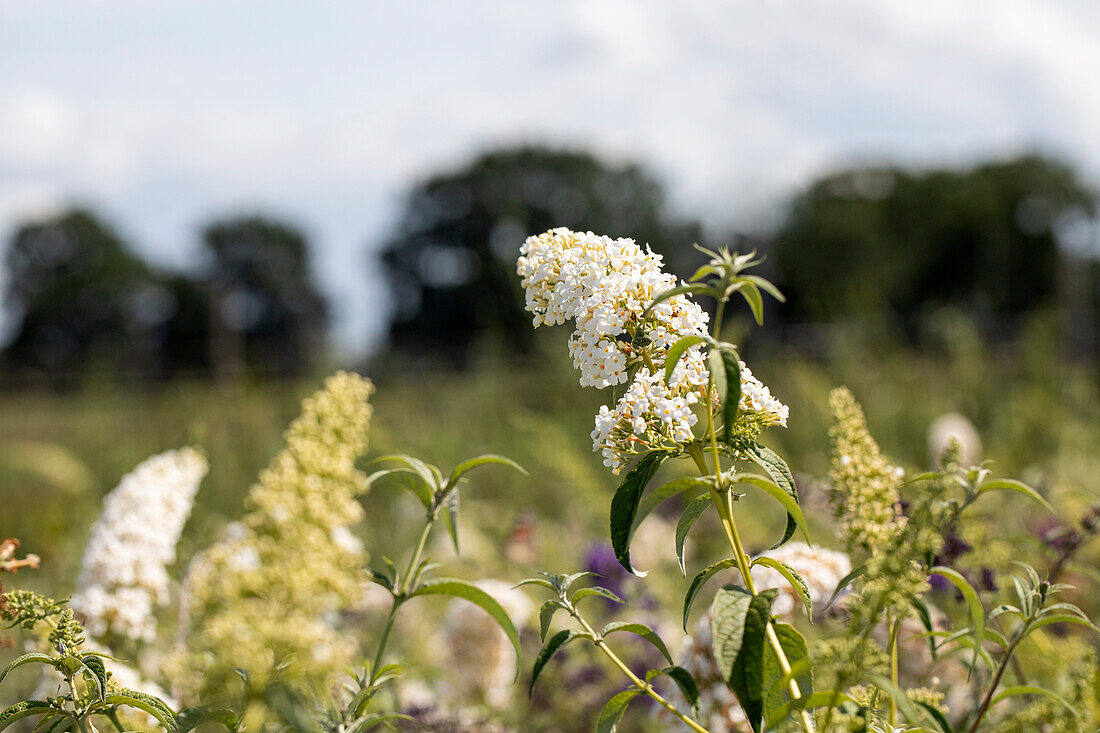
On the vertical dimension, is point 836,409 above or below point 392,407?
below

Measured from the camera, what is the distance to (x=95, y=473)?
6309 millimetres

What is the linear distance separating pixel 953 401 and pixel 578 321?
5.56m

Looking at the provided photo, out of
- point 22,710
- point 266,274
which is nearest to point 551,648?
point 22,710

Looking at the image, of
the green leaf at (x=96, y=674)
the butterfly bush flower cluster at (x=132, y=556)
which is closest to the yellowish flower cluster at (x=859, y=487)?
the green leaf at (x=96, y=674)

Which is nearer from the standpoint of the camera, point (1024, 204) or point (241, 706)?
point (241, 706)

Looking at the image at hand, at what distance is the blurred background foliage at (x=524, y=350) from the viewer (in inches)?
133

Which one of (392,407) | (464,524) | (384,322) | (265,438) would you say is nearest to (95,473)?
(265,438)

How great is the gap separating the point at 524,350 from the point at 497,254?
29.6 feet

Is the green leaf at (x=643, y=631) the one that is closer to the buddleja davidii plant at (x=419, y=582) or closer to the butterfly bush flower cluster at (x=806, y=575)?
the buddleja davidii plant at (x=419, y=582)

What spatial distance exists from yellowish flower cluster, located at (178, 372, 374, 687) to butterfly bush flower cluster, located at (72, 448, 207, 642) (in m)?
0.70

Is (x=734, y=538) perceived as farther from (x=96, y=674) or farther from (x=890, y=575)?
(x=96, y=674)

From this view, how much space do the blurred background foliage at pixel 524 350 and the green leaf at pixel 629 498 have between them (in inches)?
21.5

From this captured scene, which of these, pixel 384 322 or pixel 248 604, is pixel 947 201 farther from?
pixel 248 604

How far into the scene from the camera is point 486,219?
31.5 meters
